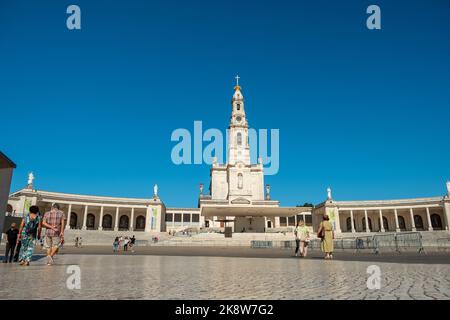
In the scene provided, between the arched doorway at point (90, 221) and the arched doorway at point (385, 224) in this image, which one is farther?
the arched doorway at point (385, 224)

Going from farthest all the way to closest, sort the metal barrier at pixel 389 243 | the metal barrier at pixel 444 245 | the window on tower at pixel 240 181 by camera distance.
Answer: the window on tower at pixel 240 181
the metal barrier at pixel 444 245
the metal barrier at pixel 389 243

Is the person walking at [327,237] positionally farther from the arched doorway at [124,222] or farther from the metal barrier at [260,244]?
the arched doorway at [124,222]

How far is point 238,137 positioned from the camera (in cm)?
7594

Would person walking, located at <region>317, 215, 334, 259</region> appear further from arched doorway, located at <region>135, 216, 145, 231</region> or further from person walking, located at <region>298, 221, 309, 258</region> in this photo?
arched doorway, located at <region>135, 216, 145, 231</region>

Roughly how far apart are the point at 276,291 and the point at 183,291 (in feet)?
4.17

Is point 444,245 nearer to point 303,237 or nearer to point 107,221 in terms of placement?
point 303,237

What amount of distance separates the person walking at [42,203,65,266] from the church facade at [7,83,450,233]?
1820 inches

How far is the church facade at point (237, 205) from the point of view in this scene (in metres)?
63.2

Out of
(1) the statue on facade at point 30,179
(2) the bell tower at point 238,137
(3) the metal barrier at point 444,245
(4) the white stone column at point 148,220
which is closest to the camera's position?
(3) the metal barrier at point 444,245

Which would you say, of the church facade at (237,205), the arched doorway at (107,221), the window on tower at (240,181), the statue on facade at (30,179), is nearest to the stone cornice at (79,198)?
the church facade at (237,205)

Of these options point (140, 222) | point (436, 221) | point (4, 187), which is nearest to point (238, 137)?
point (140, 222)
